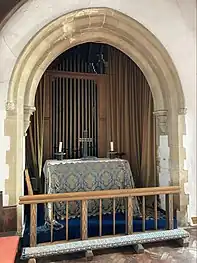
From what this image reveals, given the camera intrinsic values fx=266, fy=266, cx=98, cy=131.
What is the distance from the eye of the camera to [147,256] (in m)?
2.37

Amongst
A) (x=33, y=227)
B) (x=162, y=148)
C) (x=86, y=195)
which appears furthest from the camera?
(x=162, y=148)

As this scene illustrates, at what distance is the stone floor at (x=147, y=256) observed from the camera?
2.29 meters

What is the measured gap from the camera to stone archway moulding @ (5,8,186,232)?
8.66ft

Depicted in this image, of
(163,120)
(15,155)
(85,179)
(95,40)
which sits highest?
(95,40)

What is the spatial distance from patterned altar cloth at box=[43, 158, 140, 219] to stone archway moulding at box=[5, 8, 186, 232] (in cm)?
43

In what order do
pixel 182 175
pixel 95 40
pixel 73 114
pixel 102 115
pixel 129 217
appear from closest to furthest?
1. pixel 129 217
2. pixel 182 175
3. pixel 95 40
4. pixel 73 114
5. pixel 102 115

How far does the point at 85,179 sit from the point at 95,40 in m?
1.65

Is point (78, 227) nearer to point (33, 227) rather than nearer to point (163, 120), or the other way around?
point (33, 227)

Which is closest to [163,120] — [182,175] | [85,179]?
[182,175]

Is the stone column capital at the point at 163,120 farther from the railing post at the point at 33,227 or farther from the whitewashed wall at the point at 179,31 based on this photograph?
the railing post at the point at 33,227

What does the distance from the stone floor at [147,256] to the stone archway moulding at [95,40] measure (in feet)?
2.49

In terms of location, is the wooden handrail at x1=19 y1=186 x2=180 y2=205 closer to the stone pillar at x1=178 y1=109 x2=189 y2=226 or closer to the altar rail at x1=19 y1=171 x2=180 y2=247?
the altar rail at x1=19 y1=171 x2=180 y2=247

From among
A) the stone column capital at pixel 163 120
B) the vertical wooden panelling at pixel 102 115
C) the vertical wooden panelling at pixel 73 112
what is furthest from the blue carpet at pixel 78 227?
the vertical wooden panelling at pixel 102 115

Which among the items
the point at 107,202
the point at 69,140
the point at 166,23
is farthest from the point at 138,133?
the point at 166,23
